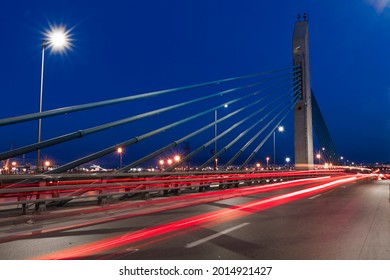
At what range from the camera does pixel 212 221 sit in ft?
32.2

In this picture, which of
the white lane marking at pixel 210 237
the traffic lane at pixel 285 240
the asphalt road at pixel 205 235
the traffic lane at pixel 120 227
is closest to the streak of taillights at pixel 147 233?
the asphalt road at pixel 205 235

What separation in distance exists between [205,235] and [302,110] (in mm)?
30318

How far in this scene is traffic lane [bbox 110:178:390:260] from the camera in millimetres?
6145

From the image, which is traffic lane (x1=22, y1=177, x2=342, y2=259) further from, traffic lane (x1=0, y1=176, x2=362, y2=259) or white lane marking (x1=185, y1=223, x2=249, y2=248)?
white lane marking (x1=185, y1=223, x2=249, y2=248)

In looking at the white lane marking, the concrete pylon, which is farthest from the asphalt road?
the concrete pylon

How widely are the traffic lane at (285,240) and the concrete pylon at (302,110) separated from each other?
83.4 feet

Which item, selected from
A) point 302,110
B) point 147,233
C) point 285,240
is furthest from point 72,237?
point 302,110

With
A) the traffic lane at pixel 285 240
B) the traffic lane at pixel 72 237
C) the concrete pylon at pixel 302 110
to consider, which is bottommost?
the traffic lane at pixel 285 240

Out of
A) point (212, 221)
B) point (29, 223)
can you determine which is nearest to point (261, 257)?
point (212, 221)

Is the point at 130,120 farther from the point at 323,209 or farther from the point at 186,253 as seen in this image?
the point at 186,253

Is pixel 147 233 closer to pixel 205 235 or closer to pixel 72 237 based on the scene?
pixel 205 235

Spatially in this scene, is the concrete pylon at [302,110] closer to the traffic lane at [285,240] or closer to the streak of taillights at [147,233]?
the streak of taillights at [147,233]

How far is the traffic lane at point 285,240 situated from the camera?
6.14m

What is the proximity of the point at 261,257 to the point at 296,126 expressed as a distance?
31861 mm
